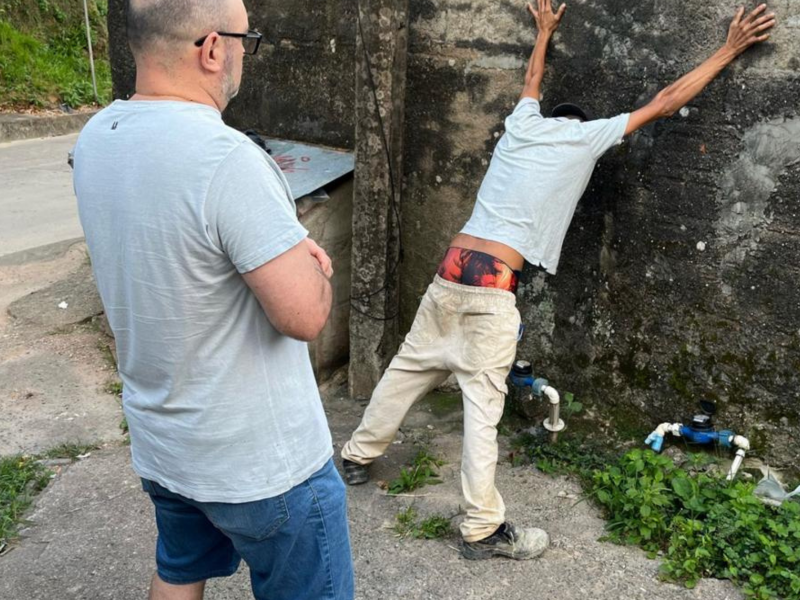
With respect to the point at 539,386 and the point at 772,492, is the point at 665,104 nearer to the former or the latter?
the point at 539,386

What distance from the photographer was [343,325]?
16.3 ft

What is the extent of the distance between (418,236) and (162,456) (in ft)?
9.24

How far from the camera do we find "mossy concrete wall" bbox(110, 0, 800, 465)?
11.5 ft

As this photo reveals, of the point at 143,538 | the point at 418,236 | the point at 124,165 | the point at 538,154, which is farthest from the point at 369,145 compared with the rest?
the point at 124,165

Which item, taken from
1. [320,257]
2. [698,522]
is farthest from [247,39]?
[698,522]

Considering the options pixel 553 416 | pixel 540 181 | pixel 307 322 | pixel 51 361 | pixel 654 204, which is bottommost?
pixel 51 361

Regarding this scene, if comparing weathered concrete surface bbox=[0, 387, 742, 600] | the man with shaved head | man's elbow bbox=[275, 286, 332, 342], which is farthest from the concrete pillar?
man's elbow bbox=[275, 286, 332, 342]

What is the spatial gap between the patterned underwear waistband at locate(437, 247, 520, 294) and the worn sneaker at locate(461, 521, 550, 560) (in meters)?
0.99

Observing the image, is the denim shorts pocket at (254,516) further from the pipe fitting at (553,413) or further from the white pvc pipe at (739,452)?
the white pvc pipe at (739,452)

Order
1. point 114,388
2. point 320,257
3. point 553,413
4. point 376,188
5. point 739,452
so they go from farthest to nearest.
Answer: point 114,388, point 376,188, point 553,413, point 739,452, point 320,257

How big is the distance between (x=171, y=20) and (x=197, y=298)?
1.98 feet

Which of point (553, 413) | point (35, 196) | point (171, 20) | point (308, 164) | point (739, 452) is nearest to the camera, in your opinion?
point (171, 20)

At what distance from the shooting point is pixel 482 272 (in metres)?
3.58

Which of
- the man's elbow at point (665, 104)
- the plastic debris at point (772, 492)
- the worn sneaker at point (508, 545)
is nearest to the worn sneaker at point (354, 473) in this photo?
the worn sneaker at point (508, 545)
